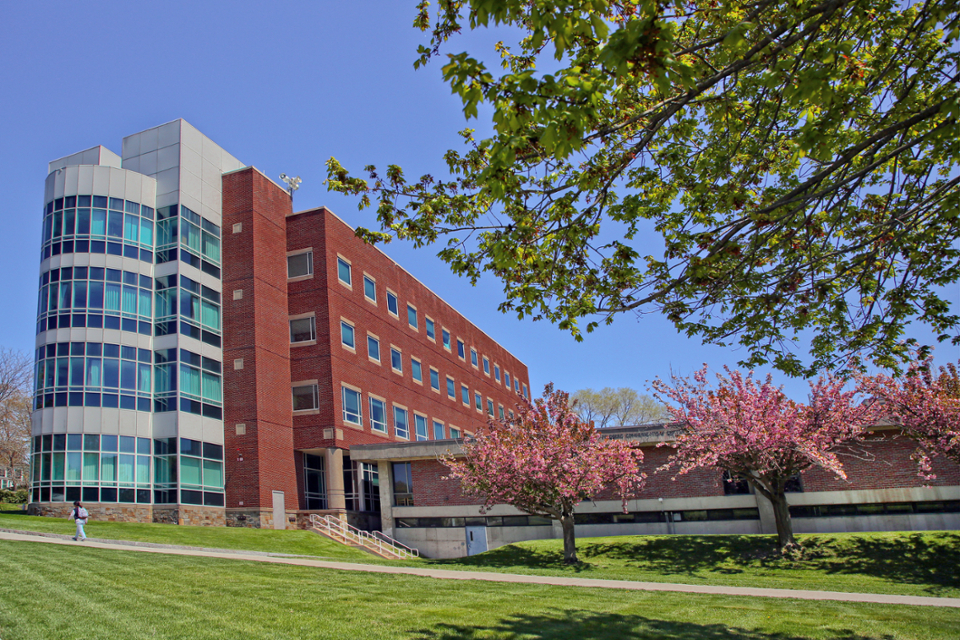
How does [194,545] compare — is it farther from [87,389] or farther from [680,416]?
[680,416]

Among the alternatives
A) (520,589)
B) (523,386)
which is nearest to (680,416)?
(520,589)

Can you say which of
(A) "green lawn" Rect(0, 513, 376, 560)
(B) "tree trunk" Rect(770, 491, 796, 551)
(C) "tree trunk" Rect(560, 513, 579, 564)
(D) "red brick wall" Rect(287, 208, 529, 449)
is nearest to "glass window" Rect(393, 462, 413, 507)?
(A) "green lawn" Rect(0, 513, 376, 560)

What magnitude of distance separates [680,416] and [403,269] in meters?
25.7

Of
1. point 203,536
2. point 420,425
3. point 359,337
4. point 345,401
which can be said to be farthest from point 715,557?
point 420,425

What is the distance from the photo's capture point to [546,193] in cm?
764

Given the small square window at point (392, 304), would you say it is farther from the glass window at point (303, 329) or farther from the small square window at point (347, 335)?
the glass window at point (303, 329)

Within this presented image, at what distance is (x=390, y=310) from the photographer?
43188 mm

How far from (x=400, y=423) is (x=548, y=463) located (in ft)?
71.0

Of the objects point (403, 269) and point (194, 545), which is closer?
point (194, 545)

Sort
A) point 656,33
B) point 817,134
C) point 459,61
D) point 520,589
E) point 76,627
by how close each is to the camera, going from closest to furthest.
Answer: point 656,33
point 459,61
point 817,134
point 76,627
point 520,589

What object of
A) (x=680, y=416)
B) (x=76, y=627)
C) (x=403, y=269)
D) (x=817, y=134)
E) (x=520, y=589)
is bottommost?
(x=520, y=589)

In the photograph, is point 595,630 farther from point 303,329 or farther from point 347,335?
point 347,335

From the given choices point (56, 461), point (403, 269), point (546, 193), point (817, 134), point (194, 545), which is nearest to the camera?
point (817, 134)

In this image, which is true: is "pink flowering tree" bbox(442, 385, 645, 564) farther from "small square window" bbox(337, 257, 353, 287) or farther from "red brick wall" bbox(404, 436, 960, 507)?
"small square window" bbox(337, 257, 353, 287)
